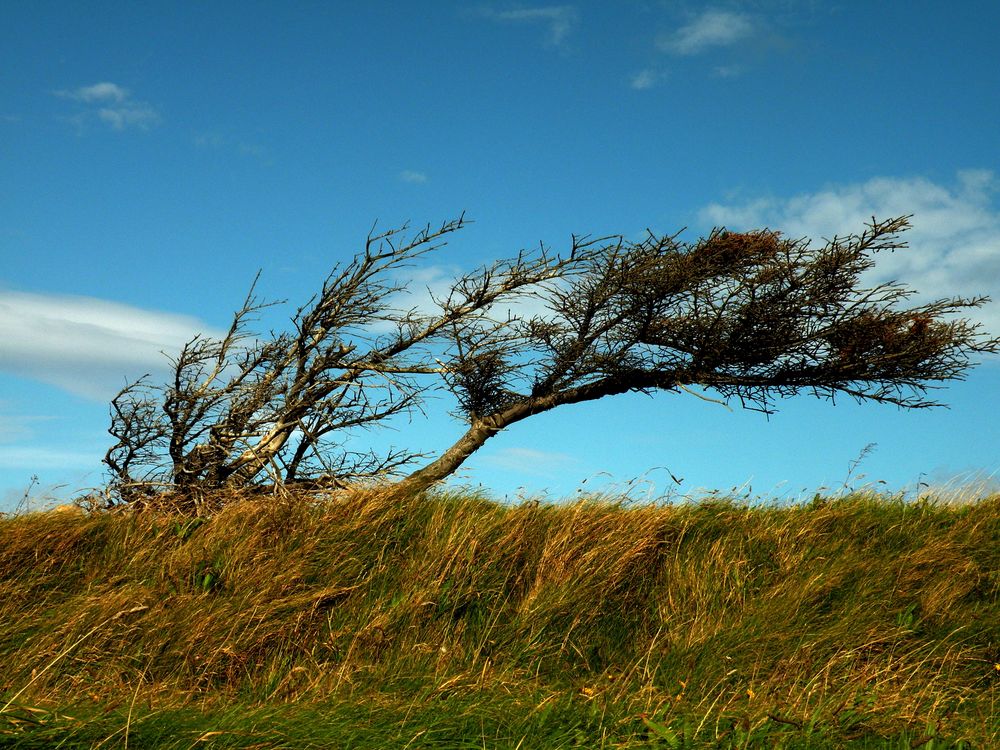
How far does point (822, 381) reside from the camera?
10.9 m

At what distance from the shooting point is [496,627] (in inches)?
227

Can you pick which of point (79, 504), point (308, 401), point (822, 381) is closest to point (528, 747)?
point (79, 504)

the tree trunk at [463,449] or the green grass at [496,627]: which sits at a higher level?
the tree trunk at [463,449]

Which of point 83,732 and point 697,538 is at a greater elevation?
point 697,538

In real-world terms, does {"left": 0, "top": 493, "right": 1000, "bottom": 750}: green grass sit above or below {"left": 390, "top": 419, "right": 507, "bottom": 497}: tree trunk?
below

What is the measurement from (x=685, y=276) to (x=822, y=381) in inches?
94.9

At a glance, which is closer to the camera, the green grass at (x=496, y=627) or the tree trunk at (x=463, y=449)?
the green grass at (x=496, y=627)

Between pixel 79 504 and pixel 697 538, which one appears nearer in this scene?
pixel 697 538

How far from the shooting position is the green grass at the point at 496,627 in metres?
4.07

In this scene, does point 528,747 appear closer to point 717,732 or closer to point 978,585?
point 717,732

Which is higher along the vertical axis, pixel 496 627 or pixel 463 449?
pixel 463 449

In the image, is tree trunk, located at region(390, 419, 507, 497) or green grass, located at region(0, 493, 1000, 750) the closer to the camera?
green grass, located at region(0, 493, 1000, 750)

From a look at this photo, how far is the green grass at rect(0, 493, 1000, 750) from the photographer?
4.07 metres

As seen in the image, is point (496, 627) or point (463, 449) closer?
point (496, 627)
